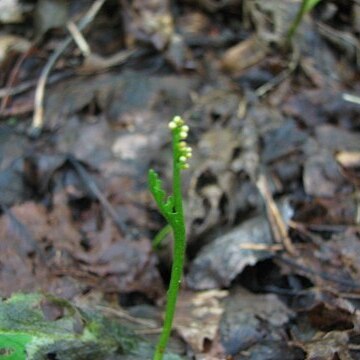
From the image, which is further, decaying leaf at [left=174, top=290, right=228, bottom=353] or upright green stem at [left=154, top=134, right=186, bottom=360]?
decaying leaf at [left=174, top=290, right=228, bottom=353]

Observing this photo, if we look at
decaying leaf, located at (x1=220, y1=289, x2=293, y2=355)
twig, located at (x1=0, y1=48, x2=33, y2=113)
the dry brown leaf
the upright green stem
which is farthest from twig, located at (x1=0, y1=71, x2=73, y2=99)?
the upright green stem

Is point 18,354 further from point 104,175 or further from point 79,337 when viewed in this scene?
point 104,175

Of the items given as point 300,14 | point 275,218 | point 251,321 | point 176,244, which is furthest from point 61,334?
point 300,14

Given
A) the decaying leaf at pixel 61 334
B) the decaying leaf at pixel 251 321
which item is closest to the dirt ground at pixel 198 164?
the decaying leaf at pixel 251 321

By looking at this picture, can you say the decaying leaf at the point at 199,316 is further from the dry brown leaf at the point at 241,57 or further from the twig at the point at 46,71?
the dry brown leaf at the point at 241,57

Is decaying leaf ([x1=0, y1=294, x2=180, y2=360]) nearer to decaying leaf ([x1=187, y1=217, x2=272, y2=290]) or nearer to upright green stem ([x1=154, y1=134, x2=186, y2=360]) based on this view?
upright green stem ([x1=154, y1=134, x2=186, y2=360])

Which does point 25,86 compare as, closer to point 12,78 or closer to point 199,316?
point 12,78
